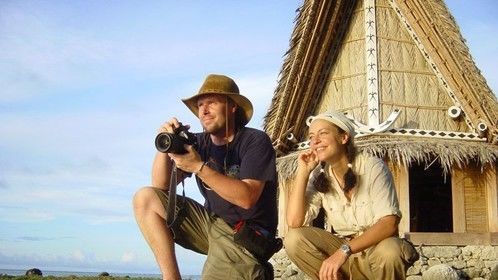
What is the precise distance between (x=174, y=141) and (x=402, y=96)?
31.4ft

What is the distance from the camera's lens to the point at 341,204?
14.4ft

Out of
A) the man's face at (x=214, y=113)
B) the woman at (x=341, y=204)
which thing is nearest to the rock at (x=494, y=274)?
the woman at (x=341, y=204)

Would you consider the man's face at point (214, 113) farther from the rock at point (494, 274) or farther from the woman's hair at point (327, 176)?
the rock at point (494, 274)

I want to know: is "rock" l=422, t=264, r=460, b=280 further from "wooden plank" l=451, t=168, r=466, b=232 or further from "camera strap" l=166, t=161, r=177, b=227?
"camera strap" l=166, t=161, r=177, b=227

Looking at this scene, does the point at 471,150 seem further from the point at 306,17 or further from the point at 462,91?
the point at 306,17

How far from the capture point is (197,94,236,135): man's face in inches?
172

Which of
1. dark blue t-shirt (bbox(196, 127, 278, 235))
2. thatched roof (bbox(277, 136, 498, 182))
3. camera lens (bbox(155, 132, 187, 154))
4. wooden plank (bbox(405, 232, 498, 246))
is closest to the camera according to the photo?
camera lens (bbox(155, 132, 187, 154))

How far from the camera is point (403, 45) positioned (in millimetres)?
13180

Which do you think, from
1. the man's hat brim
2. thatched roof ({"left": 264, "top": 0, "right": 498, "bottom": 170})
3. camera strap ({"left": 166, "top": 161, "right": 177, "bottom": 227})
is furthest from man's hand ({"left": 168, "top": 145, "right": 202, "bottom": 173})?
thatched roof ({"left": 264, "top": 0, "right": 498, "bottom": 170})

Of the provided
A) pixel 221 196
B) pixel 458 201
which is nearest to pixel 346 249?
pixel 221 196

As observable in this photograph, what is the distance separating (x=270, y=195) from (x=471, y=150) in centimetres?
864

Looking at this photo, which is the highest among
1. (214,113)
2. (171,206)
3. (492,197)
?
(492,197)

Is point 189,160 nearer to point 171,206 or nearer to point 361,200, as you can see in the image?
point 171,206

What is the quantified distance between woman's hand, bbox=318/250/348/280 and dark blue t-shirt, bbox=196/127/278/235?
16.8 inches
